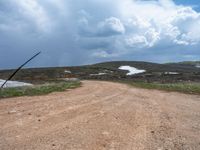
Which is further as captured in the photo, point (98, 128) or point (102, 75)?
point (102, 75)

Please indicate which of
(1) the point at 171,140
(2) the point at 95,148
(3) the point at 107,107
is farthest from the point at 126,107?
(2) the point at 95,148

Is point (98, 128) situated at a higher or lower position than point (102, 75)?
higher

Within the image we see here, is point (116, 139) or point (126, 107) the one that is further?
point (126, 107)

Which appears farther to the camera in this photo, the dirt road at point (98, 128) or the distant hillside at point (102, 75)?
the distant hillside at point (102, 75)

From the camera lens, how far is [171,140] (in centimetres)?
1188

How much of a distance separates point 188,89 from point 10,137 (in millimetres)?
26180

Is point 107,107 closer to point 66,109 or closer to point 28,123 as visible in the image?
point 66,109

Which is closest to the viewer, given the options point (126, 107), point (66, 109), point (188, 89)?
point (66, 109)

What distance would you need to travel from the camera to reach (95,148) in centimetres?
1058

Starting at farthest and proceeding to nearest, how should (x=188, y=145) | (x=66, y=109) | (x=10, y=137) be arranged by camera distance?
(x=66, y=109) < (x=10, y=137) < (x=188, y=145)

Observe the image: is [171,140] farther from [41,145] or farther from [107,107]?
[107,107]

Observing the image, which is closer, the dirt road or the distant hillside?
the dirt road

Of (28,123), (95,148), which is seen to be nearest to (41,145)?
(95,148)

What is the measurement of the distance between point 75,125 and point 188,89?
23.6 m
